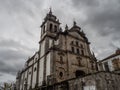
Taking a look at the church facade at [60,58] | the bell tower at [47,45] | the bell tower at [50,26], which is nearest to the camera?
the church facade at [60,58]

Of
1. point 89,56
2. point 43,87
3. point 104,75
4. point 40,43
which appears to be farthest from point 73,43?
point 104,75

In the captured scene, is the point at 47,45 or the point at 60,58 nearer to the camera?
the point at 60,58

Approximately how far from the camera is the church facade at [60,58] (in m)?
28.6

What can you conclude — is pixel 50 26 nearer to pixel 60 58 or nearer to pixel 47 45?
pixel 47 45

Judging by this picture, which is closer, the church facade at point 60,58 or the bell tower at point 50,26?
the church facade at point 60,58

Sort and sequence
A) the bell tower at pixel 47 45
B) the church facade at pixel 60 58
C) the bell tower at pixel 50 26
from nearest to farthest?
the church facade at pixel 60 58 → the bell tower at pixel 47 45 → the bell tower at pixel 50 26

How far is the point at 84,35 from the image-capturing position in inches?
1535

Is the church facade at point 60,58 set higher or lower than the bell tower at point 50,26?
lower

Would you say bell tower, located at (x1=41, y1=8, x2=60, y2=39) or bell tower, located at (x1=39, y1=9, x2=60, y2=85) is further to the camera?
bell tower, located at (x1=41, y1=8, x2=60, y2=39)

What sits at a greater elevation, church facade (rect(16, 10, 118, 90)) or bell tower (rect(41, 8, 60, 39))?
bell tower (rect(41, 8, 60, 39))

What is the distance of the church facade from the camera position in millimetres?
28559

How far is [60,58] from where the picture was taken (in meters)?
31.0

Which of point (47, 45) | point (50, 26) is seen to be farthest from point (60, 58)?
point (50, 26)

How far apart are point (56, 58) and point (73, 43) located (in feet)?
24.5
